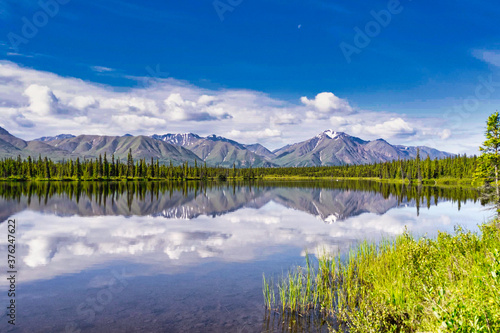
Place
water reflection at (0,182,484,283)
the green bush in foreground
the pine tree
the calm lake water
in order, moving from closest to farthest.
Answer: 1. the green bush in foreground
2. the calm lake water
3. water reflection at (0,182,484,283)
4. the pine tree

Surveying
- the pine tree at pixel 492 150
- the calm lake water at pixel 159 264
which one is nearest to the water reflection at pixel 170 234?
the calm lake water at pixel 159 264

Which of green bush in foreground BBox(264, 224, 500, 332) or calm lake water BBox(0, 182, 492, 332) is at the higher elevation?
green bush in foreground BBox(264, 224, 500, 332)

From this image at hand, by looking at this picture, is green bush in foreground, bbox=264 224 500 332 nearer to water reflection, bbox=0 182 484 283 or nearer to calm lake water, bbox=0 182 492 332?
calm lake water, bbox=0 182 492 332

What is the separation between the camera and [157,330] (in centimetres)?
1371

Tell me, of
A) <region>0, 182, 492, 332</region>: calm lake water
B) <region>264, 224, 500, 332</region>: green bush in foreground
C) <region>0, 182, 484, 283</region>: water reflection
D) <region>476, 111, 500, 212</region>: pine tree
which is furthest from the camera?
<region>476, 111, 500, 212</region>: pine tree

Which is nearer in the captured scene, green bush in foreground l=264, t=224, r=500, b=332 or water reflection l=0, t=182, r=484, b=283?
green bush in foreground l=264, t=224, r=500, b=332

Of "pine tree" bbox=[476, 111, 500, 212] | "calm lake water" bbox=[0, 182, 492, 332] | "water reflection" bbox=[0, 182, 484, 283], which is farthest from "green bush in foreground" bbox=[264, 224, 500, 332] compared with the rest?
"pine tree" bbox=[476, 111, 500, 212]

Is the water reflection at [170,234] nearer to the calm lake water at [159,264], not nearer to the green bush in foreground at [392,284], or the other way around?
the calm lake water at [159,264]

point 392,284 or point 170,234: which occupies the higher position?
point 392,284

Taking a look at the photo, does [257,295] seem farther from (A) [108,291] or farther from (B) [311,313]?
(A) [108,291]

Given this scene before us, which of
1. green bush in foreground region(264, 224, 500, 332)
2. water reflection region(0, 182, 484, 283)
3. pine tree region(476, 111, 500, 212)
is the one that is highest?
pine tree region(476, 111, 500, 212)

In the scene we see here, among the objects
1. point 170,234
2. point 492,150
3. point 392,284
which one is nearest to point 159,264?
point 170,234

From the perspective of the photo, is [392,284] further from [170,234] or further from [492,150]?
[492,150]

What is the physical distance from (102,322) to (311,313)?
10.2m
